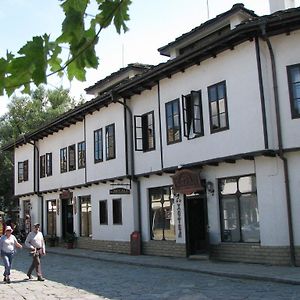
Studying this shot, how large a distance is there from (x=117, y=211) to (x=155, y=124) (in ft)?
17.5

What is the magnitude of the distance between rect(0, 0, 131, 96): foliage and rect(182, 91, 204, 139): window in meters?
15.5

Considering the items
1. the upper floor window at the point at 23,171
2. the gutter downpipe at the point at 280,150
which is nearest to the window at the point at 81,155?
the upper floor window at the point at 23,171

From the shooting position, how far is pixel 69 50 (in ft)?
8.47

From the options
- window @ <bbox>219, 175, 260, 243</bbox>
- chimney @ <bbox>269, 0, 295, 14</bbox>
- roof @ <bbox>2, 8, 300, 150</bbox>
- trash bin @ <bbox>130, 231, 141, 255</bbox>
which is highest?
chimney @ <bbox>269, 0, 295, 14</bbox>

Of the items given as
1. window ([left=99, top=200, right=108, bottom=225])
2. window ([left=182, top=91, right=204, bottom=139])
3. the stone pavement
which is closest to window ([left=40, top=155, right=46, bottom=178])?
window ([left=99, top=200, right=108, bottom=225])

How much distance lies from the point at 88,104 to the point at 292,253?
1349cm

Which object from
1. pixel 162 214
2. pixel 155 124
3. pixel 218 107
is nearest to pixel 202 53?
pixel 218 107

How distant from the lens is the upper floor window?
1414 inches

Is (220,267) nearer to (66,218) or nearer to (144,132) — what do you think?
(144,132)

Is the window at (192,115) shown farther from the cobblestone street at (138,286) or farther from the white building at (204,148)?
the cobblestone street at (138,286)

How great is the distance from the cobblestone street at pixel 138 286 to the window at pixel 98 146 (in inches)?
321

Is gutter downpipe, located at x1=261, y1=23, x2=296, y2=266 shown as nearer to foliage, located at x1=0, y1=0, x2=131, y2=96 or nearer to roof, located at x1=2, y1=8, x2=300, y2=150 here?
roof, located at x1=2, y1=8, x2=300, y2=150

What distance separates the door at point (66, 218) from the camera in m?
30.4

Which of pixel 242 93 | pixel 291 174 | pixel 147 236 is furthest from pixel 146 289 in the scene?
pixel 147 236
